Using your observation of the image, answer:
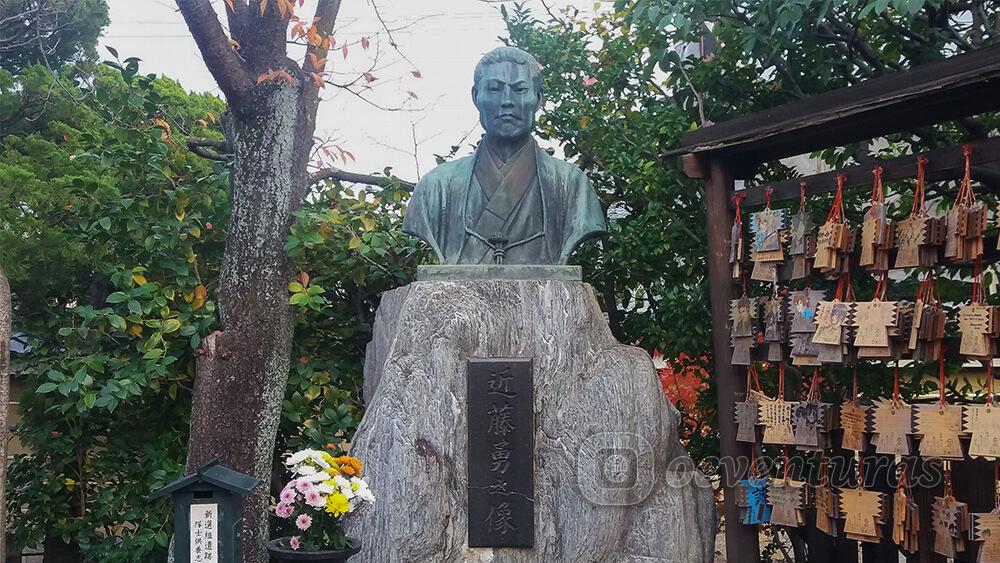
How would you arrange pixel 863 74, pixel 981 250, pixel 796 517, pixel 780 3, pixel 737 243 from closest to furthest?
pixel 981 250 < pixel 796 517 < pixel 737 243 < pixel 780 3 < pixel 863 74

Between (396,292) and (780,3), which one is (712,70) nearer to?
(780,3)

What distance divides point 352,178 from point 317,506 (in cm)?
376

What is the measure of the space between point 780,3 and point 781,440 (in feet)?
8.58

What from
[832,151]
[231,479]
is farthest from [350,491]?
[832,151]

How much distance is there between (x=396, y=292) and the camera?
5453mm

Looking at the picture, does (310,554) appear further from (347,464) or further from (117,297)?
(117,297)

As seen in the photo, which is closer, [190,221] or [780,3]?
[780,3]

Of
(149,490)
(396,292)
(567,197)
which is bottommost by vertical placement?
(149,490)

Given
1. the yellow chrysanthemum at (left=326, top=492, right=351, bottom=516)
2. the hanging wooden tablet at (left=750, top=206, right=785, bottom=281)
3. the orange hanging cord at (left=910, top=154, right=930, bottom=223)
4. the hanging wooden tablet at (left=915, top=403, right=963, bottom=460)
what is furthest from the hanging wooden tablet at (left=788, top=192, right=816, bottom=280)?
the yellow chrysanthemum at (left=326, top=492, right=351, bottom=516)

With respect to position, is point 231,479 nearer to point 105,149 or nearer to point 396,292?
point 396,292

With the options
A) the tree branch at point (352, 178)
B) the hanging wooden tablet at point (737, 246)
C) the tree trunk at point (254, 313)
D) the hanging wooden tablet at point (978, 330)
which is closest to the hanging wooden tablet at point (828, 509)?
the hanging wooden tablet at point (978, 330)

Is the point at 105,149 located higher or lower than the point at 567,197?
higher

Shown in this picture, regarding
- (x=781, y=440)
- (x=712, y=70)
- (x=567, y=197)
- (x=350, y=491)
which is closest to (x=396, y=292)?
(x=567, y=197)

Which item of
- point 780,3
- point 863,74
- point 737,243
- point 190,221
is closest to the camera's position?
point 737,243
